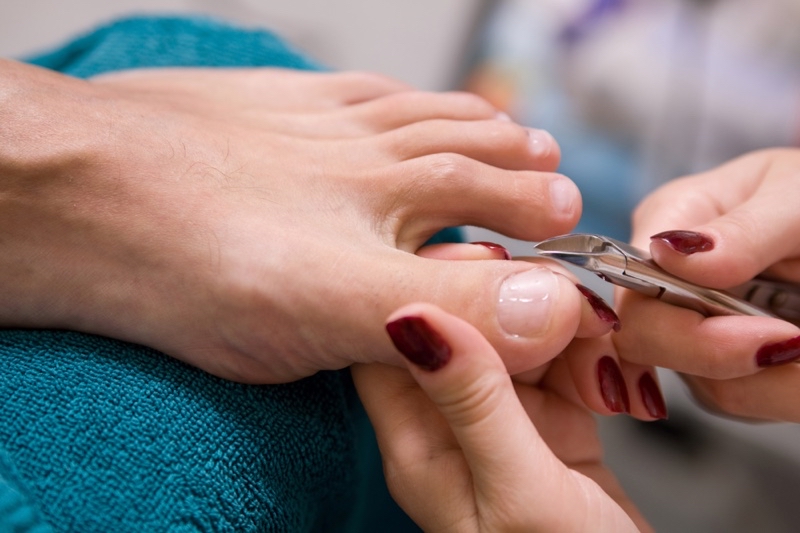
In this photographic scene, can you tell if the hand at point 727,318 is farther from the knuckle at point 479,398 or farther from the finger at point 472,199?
the knuckle at point 479,398

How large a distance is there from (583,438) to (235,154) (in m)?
0.39

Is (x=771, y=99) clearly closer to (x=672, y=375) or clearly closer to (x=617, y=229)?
(x=617, y=229)

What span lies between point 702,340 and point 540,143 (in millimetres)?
233

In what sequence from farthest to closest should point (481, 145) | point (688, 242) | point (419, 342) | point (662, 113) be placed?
point (662, 113)
point (481, 145)
point (688, 242)
point (419, 342)

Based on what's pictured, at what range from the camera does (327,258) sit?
0.52 m

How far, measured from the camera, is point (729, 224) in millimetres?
540

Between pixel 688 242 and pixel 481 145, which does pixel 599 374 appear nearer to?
pixel 688 242

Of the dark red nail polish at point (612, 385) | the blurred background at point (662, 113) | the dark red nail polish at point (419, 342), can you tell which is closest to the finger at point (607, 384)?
the dark red nail polish at point (612, 385)

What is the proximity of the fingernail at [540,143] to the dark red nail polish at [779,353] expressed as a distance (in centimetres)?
25

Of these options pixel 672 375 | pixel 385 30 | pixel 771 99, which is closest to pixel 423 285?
pixel 672 375

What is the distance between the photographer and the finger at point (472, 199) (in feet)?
1.94

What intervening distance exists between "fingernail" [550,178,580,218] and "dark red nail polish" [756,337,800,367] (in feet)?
0.59

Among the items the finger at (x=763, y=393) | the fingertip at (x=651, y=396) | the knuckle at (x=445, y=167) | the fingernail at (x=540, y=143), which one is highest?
the fingernail at (x=540, y=143)

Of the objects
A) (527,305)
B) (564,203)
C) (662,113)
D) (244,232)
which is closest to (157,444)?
(244,232)
